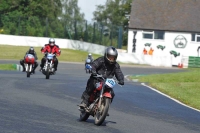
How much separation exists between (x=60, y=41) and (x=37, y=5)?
15732 millimetres

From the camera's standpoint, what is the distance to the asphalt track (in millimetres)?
11914

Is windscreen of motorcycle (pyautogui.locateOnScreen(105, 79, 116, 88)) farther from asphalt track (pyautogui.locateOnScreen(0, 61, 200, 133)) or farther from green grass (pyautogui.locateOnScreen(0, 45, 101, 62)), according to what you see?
green grass (pyautogui.locateOnScreen(0, 45, 101, 62))

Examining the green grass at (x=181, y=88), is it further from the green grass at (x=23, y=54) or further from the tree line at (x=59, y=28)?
the tree line at (x=59, y=28)

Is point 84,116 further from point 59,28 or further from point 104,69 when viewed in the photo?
point 59,28

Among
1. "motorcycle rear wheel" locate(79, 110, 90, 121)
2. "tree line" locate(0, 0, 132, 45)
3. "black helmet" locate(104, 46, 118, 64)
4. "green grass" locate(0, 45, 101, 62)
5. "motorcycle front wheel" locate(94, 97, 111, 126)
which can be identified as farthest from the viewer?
"tree line" locate(0, 0, 132, 45)

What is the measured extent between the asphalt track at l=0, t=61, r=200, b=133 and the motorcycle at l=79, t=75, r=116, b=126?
0.71ft

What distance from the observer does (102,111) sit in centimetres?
1241

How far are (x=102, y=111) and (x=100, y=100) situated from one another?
24 cm

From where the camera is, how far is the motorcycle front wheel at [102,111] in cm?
1230

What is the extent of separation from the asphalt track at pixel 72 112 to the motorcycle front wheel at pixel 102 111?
6.0 inches

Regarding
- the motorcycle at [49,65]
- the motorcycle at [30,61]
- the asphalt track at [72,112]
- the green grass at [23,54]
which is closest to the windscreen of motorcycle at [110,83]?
the asphalt track at [72,112]

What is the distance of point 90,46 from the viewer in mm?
66500

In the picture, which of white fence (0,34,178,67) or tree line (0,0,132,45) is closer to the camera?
white fence (0,34,178,67)

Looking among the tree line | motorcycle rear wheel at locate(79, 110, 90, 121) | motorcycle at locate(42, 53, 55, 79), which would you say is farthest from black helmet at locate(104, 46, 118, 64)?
the tree line
